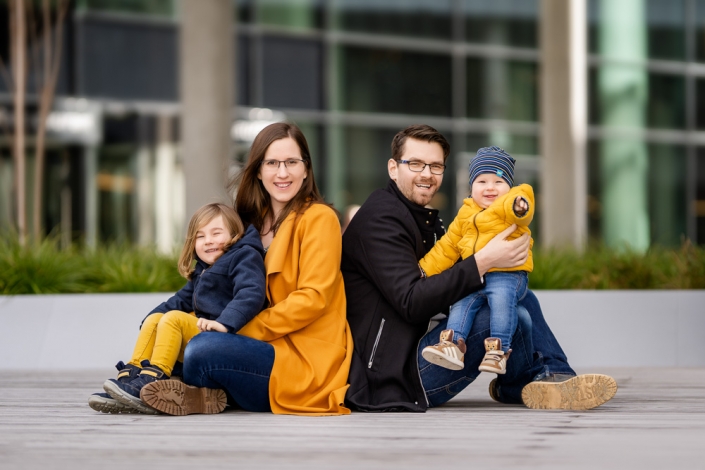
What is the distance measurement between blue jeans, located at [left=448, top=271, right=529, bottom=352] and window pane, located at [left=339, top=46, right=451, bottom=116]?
500 inches

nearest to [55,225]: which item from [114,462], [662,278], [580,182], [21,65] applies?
[21,65]

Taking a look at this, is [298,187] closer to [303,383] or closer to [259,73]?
[303,383]

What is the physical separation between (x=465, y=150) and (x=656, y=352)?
34.4ft

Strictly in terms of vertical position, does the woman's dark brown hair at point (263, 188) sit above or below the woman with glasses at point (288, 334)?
above

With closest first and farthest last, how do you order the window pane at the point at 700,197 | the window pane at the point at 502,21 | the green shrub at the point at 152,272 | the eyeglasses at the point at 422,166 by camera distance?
→ 1. the eyeglasses at the point at 422,166
2. the green shrub at the point at 152,272
3. the window pane at the point at 502,21
4. the window pane at the point at 700,197

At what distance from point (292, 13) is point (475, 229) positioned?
12.7 m

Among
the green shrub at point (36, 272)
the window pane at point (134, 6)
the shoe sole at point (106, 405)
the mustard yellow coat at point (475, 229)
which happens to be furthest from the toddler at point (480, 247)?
the window pane at point (134, 6)

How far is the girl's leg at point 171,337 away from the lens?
4.17m

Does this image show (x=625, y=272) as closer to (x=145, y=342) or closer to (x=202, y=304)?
(x=202, y=304)

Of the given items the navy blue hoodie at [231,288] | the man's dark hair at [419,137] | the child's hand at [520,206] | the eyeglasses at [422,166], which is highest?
the man's dark hair at [419,137]

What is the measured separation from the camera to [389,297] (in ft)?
13.6

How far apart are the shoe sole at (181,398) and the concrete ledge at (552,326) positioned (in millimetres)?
Result: 3009

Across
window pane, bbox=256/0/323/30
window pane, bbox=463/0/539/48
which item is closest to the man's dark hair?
window pane, bbox=256/0/323/30

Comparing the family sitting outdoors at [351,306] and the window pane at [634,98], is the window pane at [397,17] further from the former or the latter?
the family sitting outdoors at [351,306]
